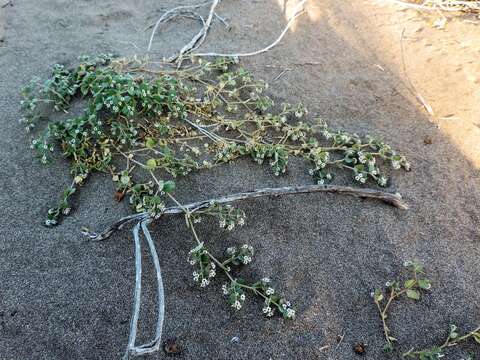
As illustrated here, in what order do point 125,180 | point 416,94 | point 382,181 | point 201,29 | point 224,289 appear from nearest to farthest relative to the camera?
point 224,289, point 125,180, point 382,181, point 416,94, point 201,29

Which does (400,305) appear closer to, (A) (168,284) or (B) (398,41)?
(A) (168,284)

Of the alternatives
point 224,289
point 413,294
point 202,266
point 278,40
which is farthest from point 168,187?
point 278,40

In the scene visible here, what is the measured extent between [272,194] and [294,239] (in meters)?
0.23

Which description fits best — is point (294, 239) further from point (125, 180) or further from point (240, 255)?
point (125, 180)

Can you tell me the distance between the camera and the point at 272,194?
6.48 ft

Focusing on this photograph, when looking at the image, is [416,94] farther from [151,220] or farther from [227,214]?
[151,220]

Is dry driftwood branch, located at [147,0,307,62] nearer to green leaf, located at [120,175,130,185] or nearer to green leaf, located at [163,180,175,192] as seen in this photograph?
green leaf, located at [120,175,130,185]

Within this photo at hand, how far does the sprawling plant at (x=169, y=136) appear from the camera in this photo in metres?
1.96

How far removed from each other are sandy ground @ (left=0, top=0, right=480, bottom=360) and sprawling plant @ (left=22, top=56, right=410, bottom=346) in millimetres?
79

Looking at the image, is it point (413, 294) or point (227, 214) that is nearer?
point (413, 294)

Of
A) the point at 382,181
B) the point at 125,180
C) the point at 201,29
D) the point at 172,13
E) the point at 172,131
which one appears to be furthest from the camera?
the point at 172,13

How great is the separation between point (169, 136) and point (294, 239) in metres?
0.83

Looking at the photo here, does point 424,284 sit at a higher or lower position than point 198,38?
lower

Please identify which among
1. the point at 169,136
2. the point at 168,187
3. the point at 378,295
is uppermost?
the point at 168,187
